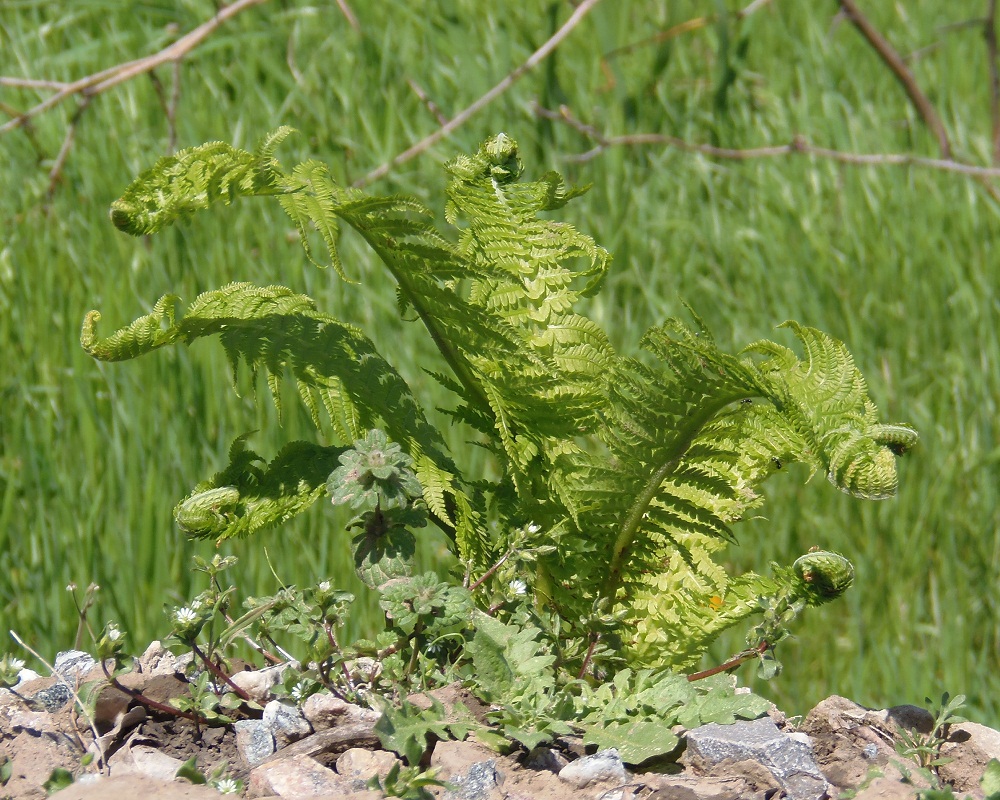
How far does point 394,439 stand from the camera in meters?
1.82

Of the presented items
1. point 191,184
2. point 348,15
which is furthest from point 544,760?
point 348,15

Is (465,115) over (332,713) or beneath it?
over

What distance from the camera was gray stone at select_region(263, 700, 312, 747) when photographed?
154 centimetres

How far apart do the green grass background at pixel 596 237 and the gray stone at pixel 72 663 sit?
2.19 feet

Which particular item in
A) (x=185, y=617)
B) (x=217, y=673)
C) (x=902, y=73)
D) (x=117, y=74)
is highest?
(x=117, y=74)

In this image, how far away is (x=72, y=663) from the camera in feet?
6.00

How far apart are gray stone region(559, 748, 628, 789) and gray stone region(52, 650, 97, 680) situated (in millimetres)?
832

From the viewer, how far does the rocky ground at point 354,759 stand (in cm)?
142

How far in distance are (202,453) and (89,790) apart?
150 centimetres

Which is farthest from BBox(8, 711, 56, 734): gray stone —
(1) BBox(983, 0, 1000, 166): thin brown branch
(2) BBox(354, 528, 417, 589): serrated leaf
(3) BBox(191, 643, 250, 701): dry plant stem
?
(1) BBox(983, 0, 1000, 166): thin brown branch

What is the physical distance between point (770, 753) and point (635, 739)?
0.61 feet

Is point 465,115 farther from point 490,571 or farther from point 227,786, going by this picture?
point 227,786

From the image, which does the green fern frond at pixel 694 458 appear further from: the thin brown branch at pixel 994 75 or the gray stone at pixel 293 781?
the thin brown branch at pixel 994 75

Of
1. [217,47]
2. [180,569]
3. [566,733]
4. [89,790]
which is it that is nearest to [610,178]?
[217,47]
